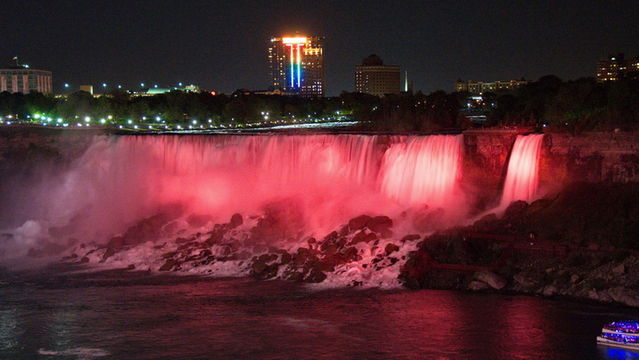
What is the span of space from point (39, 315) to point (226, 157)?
18.9 meters

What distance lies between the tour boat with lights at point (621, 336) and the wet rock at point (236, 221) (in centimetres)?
1934

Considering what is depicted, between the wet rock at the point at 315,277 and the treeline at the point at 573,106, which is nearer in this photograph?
the wet rock at the point at 315,277

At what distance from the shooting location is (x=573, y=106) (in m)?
47.6

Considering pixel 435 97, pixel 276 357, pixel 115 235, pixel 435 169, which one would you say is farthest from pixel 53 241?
pixel 435 97

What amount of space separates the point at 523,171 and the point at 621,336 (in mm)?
12923

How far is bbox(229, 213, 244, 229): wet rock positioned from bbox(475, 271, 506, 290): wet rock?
13.3 m

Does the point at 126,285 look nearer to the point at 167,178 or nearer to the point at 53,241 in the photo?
the point at 53,241

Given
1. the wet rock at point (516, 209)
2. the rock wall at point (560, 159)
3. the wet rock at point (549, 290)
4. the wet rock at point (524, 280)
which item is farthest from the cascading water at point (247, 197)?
the wet rock at point (549, 290)

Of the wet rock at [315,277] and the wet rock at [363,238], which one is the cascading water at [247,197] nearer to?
the wet rock at [363,238]

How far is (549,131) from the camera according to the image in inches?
1335

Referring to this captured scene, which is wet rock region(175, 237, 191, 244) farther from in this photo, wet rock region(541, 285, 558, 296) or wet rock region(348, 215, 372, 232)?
wet rock region(541, 285, 558, 296)

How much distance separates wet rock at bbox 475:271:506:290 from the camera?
27781 millimetres

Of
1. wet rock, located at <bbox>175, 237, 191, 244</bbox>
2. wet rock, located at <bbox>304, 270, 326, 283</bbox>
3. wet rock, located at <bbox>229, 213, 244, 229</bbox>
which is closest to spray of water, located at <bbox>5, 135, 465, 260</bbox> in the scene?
wet rock, located at <bbox>229, 213, 244, 229</bbox>

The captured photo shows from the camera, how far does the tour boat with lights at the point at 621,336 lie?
71.3ft
